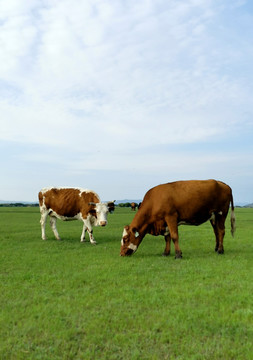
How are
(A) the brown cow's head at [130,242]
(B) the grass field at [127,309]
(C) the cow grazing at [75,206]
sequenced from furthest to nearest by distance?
1. (C) the cow grazing at [75,206]
2. (A) the brown cow's head at [130,242]
3. (B) the grass field at [127,309]

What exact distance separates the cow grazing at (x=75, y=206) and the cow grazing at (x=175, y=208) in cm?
369

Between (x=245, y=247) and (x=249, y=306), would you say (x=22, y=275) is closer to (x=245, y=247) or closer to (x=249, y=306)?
(x=249, y=306)

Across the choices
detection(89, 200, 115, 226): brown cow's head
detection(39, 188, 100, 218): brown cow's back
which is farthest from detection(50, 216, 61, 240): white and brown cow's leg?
detection(89, 200, 115, 226): brown cow's head

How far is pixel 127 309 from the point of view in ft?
18.6

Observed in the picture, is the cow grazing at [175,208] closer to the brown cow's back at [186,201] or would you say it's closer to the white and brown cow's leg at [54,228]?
the brown cow's back at [186,201]

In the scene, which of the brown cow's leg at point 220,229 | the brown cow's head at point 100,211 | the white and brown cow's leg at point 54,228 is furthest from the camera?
the white and brown cow's leg at point 54,228

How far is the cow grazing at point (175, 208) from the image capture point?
10.9 metres

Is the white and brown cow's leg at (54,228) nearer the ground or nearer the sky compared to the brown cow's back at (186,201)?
nearer the ground

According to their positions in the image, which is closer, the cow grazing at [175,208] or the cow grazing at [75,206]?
the cow grazing at [175,208]

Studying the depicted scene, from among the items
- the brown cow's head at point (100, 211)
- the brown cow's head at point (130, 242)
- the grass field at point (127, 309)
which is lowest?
the grass field at point (127, 309)

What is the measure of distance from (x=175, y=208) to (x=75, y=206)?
253 inches

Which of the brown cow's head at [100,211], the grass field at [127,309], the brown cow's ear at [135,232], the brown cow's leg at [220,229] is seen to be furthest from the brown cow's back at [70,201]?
the brown cow's leg at [220,229]

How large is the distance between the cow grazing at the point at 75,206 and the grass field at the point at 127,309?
5.05 metres

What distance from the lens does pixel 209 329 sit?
4.90 m
